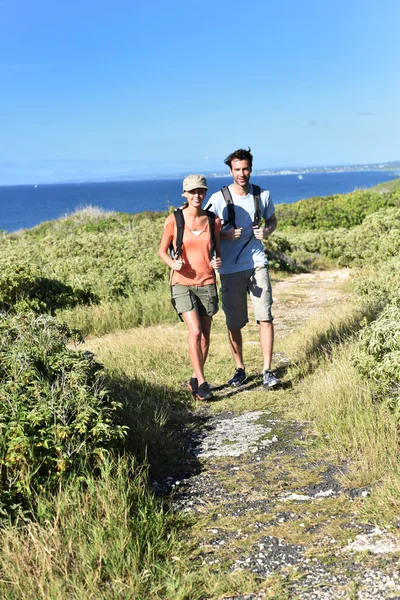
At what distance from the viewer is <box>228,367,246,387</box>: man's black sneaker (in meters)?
6.50

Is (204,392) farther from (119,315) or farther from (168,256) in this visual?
(119,315)

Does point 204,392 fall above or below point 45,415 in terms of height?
below

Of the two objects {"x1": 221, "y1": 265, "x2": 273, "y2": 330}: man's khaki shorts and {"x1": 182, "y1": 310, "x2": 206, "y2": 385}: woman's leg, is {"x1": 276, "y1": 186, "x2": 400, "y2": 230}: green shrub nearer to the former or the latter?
{"x1": 221, "y1": 265, "x2": 273, "y2": 330}: man's khaki shorts

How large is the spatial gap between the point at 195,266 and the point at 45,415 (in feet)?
8.46

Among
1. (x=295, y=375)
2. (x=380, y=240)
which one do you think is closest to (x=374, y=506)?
(x=295, y=375)

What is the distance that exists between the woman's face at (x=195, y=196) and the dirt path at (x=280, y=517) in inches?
78.0

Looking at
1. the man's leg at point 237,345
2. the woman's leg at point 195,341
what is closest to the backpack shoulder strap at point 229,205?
the woman's leg at point 195,341

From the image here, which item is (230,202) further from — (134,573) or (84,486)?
(134,573)

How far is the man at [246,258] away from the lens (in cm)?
612

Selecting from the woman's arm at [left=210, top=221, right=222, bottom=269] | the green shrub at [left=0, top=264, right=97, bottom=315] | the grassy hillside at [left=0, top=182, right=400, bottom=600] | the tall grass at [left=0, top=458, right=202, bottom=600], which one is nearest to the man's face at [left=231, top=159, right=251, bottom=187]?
the woman's arm at [left=210, top=221, right=222, bottom=269]

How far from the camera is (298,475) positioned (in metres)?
4.08

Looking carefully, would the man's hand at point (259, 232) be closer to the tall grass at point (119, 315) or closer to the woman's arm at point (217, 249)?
the woman's arm at point (217, 249)

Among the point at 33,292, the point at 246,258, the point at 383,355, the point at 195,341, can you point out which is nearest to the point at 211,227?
the point at 246,258

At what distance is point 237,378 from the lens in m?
6.52
